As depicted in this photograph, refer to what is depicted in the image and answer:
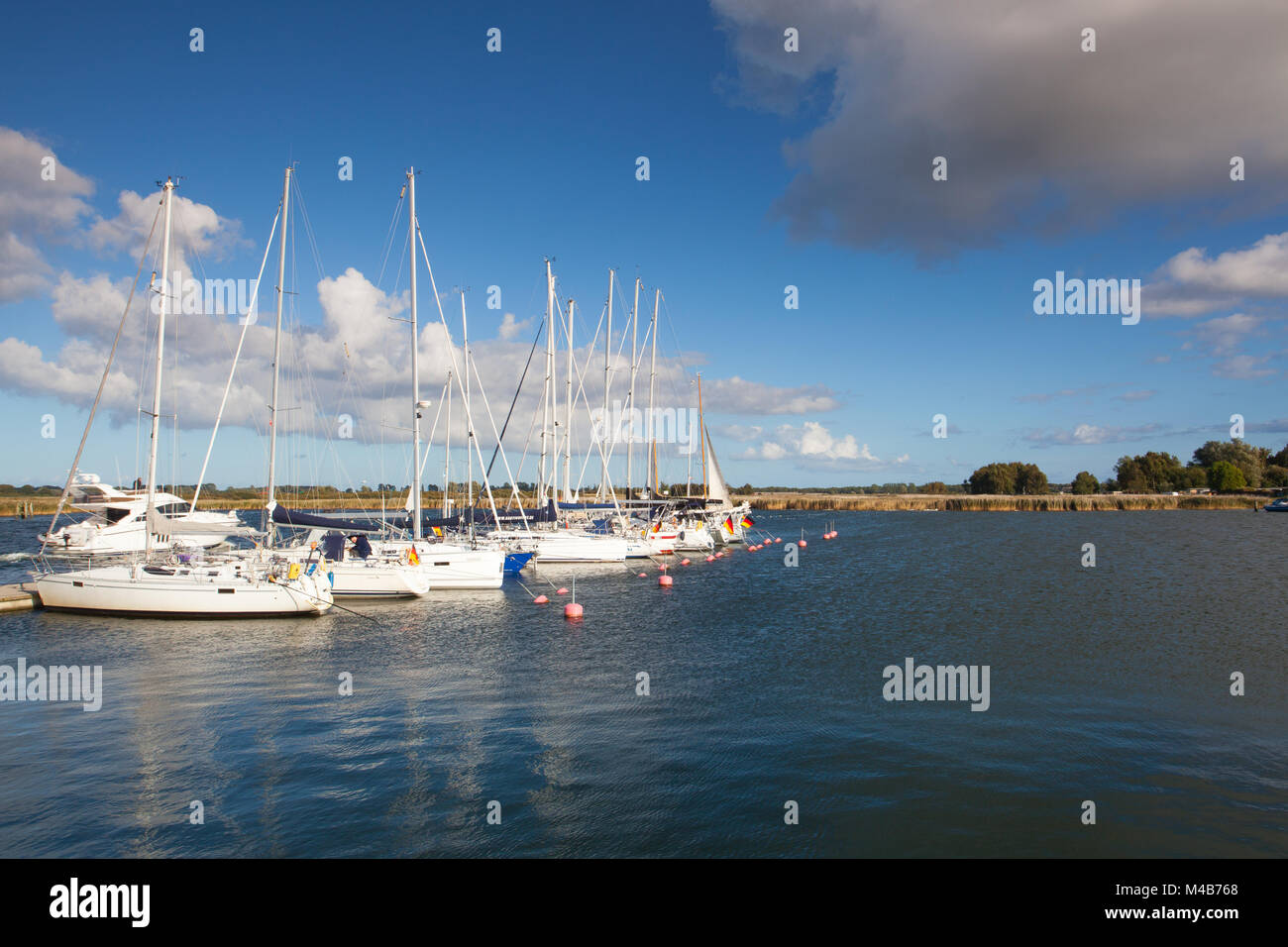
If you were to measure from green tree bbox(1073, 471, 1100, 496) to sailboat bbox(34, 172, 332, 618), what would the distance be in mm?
205505

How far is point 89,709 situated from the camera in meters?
19.0

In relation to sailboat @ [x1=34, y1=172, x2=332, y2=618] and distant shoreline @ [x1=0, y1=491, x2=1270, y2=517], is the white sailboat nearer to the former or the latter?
sailboat @ [x1=34, y1=172, x2=332, y2=618]

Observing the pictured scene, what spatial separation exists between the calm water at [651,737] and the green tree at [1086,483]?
175814 millimetres

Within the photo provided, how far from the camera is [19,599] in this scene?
3316 cm

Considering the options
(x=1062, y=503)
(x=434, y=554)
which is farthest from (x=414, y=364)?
(x=1062, y=503)

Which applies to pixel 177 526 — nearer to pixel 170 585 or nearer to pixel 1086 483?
pixel 170 585

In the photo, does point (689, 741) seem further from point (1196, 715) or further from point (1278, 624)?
point (1278, 624)

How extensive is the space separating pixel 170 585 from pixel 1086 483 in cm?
21079

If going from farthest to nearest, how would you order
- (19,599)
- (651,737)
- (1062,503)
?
(1062,503), (19,599), (651,737)

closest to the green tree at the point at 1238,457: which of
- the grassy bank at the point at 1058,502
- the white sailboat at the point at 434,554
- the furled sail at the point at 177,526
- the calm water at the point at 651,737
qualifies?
the grassy bank at the point at 1058,502

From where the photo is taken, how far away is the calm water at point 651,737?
12.2 meters

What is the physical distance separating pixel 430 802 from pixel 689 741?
20.5 feet

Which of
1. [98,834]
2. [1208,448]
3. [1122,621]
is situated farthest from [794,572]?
[1208,448]
